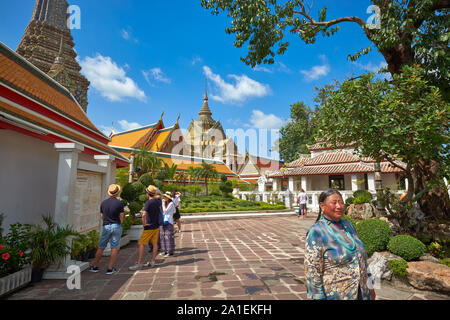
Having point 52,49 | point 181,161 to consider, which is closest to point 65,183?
point 181,161

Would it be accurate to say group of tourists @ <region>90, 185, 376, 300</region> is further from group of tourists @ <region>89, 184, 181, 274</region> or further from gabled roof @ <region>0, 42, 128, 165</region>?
gabled roof @ <region>0, 42, 128, 165</region>

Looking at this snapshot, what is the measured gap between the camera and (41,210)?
5387mm

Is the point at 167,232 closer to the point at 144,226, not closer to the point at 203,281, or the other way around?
the point at 144,226

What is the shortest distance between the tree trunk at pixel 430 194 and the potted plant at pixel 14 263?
364 inches

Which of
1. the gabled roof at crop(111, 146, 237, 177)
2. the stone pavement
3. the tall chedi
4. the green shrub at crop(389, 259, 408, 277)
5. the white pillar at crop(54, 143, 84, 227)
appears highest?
the tall chedi

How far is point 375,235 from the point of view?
510 centimetres

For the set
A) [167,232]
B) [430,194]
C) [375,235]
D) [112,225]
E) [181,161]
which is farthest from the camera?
[181,161]

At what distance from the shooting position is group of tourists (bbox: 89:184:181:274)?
4.70 m

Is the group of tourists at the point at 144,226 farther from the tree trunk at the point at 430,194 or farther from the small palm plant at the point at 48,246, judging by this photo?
the tree trunk at the point at 430,194

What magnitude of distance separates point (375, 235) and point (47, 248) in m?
6.55

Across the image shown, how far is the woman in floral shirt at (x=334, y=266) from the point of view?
1991mm

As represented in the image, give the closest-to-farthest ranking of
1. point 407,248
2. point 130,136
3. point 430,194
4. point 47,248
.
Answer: point 47,248
point 407,248
point 430,194
point 130,136

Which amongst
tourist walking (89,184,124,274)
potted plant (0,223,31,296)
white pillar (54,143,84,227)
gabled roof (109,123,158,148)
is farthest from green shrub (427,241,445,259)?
gabled roof (109,123,158,148)
